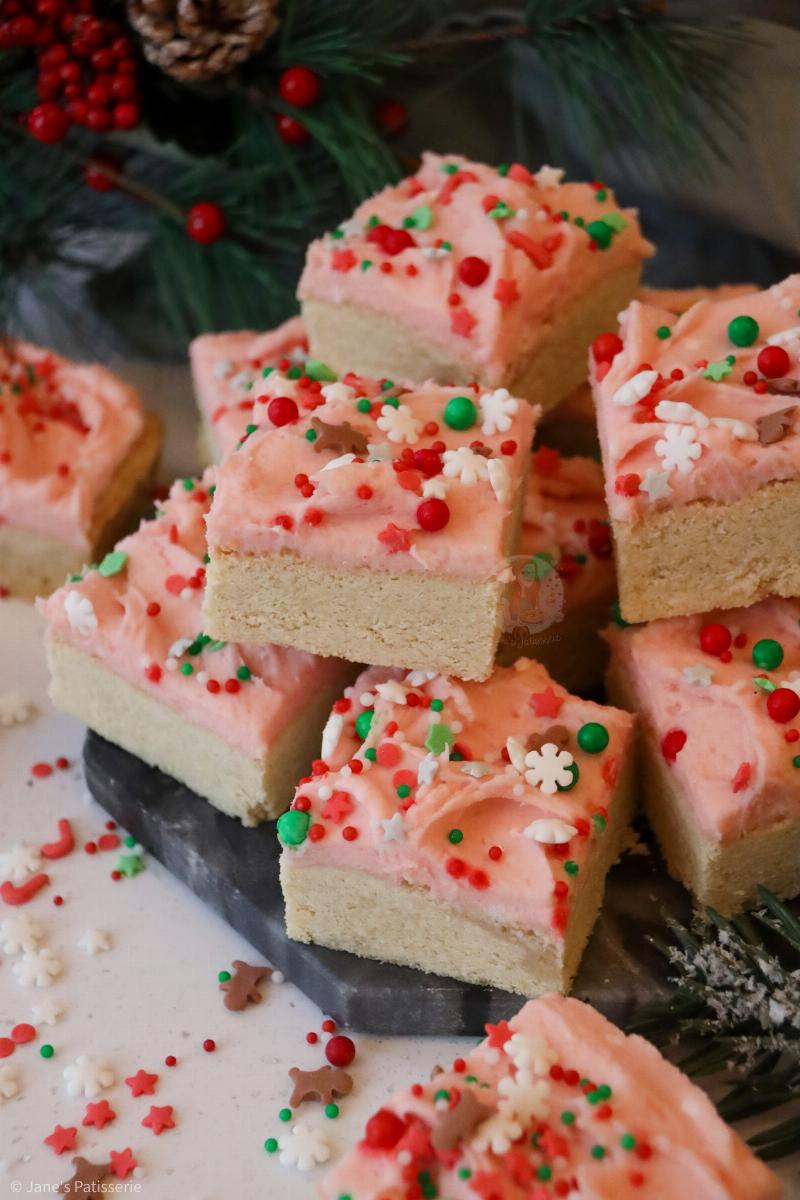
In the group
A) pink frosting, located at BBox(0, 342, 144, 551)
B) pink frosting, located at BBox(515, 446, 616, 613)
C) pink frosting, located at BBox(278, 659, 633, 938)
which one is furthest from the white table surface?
pink frosting, located at BBox(515, 446, 616, 613)

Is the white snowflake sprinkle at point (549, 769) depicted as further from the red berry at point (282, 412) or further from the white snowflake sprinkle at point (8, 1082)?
the white snowflake sprinkle at point (8, 1082)

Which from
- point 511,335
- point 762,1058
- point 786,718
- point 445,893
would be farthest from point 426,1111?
point 511,335

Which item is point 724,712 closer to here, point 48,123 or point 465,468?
point 465,468

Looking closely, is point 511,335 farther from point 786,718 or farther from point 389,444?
point 786,718

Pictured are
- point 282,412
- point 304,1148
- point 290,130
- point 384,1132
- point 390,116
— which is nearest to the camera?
point 384,1132

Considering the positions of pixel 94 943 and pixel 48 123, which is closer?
pixel 94 943

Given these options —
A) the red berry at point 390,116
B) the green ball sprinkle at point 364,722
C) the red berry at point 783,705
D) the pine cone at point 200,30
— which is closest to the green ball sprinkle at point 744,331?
the red berry at point 783,705

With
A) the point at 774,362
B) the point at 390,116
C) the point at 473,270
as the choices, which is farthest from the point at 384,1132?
the point at 390,116

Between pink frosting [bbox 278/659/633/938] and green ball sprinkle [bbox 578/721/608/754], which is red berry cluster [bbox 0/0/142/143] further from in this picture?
green ball sprinkle [bbox 578/721/608/754]
